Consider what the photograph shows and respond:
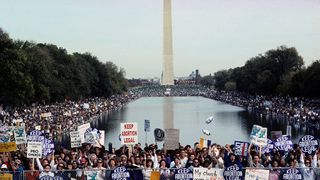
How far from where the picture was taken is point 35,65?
87125mm

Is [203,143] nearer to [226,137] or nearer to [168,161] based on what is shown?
[168,161]

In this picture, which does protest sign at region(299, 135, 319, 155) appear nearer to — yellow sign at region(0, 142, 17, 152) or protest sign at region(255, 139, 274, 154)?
protest sign at region(255, 139, 274, 154)

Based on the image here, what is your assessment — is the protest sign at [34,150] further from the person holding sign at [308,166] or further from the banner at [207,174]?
the person holding sign at [308,166]

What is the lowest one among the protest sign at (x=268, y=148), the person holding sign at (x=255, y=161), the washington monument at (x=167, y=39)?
the person holding sign at (x=255, y=161)

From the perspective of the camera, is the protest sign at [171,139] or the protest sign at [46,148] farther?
the protest sign at [171,139]

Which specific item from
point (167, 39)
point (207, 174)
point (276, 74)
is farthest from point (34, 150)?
point (276, 74)

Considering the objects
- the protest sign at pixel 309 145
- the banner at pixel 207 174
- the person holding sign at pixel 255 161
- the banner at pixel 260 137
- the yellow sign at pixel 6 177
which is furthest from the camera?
the protest sign at pixel 309 145

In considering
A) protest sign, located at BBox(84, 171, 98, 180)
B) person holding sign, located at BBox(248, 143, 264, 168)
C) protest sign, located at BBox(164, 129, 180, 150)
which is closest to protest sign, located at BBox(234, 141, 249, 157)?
person holding sign, located at BBox(248, 143, 264, 168)

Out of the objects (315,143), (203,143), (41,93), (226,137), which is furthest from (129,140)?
(41,93)

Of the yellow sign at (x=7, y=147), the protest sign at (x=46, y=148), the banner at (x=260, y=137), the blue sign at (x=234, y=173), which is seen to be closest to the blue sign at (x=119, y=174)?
the blue sign at (x=234, y=173)

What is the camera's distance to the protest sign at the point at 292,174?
17172 mm

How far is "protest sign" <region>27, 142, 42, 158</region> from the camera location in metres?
19.0

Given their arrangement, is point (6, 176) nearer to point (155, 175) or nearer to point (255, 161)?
point (155, 175)

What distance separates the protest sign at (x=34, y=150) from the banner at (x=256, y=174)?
648cm
